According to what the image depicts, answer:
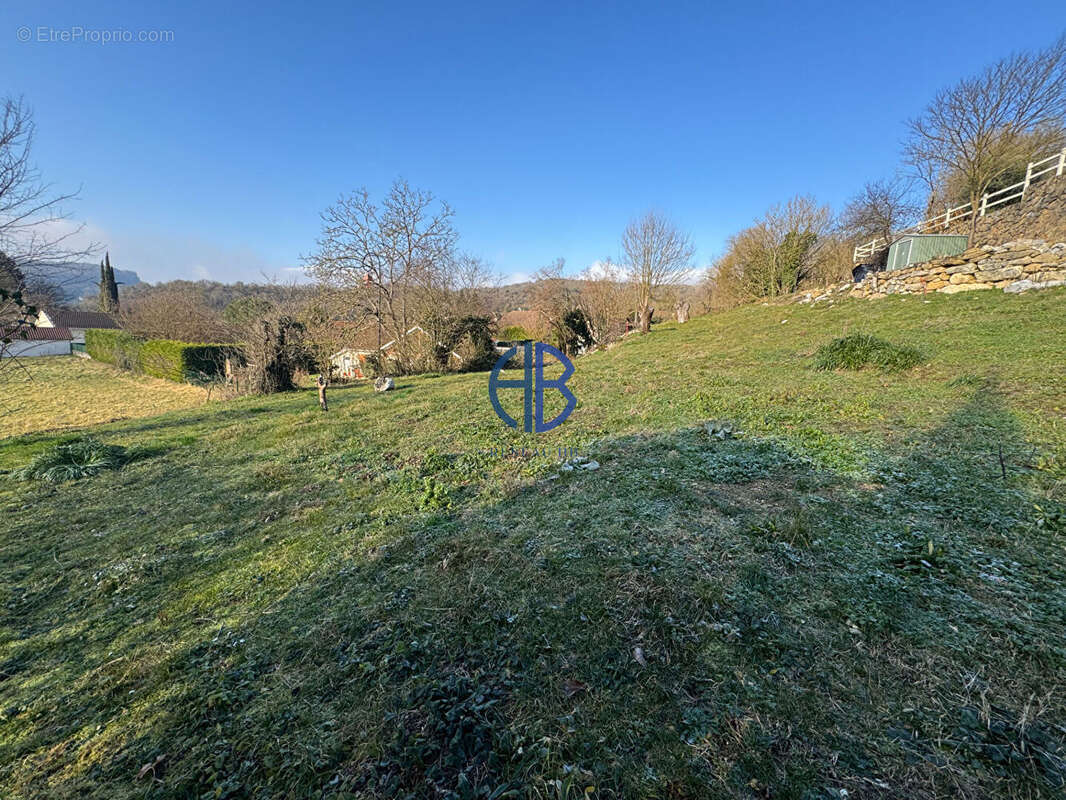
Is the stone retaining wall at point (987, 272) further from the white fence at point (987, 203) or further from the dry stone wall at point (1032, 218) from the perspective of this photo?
the white fence at point (987, 203)

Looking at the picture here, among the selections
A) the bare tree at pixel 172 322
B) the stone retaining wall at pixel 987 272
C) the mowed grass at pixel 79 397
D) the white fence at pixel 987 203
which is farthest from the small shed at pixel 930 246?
the bare tree at pixel 172 322

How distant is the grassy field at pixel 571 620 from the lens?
4.77 ft

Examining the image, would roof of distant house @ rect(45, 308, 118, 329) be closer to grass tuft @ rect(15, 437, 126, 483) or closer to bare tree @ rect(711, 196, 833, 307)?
grass tuft @ rect(15, 437, 126, 483)

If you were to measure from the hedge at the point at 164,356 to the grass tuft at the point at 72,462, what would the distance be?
1031 cm

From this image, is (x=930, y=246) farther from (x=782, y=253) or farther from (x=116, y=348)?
(x=116, y=348)

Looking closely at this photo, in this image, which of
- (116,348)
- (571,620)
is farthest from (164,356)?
(571,620)

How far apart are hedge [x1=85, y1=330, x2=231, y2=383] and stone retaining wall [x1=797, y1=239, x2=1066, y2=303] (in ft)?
75.2

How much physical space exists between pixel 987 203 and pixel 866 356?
13.9 metres

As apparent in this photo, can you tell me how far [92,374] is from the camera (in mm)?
20031

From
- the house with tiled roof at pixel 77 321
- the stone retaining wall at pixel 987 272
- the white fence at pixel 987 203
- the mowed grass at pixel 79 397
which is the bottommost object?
the mowed grass at pixel 79 397

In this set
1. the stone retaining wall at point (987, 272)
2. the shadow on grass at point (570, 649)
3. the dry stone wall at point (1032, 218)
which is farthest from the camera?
the dry stone wall at point (1032, 218)

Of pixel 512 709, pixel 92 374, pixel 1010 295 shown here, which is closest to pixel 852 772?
pixel 512 709

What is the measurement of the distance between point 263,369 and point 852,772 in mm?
14357

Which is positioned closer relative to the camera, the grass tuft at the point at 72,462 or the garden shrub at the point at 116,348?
the grass tuft at the point at 72,462
